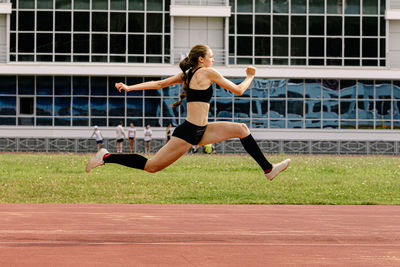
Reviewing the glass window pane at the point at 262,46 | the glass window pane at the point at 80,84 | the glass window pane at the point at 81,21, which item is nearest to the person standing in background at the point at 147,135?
the glass window pane at the point at 80,84

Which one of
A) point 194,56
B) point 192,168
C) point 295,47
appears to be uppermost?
point 295,47

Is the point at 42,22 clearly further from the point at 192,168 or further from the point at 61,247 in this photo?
the point at 61,247

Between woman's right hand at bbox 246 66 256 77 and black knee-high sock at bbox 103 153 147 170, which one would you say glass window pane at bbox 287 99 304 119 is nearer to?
black knee-high sock at bbox 103 153 147 170

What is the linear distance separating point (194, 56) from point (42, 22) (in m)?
36.2

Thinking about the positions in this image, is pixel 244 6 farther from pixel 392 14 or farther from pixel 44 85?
pixel 44 85

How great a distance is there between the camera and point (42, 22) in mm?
41844

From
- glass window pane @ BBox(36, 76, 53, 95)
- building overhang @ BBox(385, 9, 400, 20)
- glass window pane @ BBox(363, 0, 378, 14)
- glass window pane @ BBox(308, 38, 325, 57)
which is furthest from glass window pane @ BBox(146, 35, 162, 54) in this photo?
building overhang @ BBox(385, 9, 400, 20)

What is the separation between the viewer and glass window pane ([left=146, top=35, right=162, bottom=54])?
4212 cm

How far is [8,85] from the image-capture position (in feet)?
137

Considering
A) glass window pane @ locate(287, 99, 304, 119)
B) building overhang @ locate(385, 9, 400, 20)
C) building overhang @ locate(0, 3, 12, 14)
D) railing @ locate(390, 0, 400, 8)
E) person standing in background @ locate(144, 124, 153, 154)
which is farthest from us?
railing @ locate(390, 0, 400, 8)

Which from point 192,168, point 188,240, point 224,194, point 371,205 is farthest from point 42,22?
point 188,240

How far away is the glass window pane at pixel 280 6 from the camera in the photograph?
42469 millimetres

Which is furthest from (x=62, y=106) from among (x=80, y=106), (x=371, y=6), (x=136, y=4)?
(x=371, y=6)

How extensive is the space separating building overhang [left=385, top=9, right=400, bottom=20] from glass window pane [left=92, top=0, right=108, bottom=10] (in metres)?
17.3
